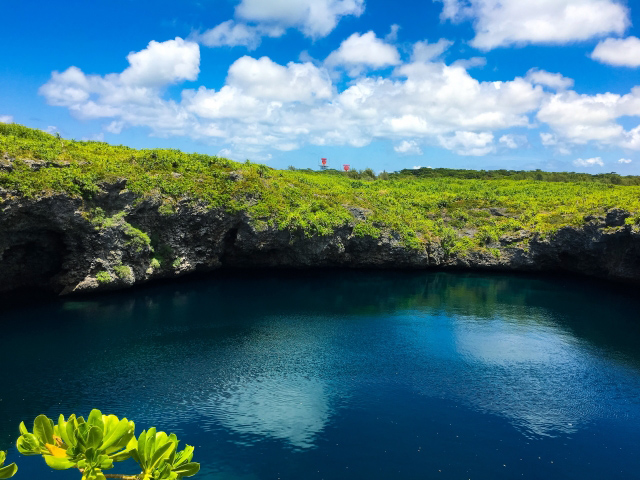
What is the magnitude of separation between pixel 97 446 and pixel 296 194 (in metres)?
34.5

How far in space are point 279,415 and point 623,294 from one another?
30.3 meters

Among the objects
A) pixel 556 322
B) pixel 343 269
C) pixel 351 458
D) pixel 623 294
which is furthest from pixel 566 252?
pixel 351 458

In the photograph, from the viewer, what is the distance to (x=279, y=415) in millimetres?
15203

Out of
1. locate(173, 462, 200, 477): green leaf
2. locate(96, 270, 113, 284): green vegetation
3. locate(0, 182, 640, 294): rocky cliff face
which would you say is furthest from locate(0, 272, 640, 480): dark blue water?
locate(173, 462, 200, 477): green leaf

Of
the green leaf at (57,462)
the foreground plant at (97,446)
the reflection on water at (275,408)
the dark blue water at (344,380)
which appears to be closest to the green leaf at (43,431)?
the foreground plant at (97,446)

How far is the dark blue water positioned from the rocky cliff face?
7.84ft

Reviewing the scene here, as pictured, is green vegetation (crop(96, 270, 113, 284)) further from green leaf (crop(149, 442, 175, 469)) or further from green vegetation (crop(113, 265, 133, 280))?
green leaf (crop(149, 442, 175, 469))

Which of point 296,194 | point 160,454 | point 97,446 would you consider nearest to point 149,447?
point 160,454

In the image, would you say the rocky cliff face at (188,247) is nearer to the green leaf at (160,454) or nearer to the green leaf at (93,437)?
the green leaf at (93,437)

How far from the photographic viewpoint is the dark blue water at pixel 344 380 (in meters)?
13.3

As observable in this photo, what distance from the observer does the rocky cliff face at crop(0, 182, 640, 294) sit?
26422 millimetres

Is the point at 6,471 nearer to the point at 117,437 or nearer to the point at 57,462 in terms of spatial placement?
the point at 57,462

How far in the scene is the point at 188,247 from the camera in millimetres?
32594

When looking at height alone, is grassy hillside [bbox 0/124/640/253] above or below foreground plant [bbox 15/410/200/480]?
above
